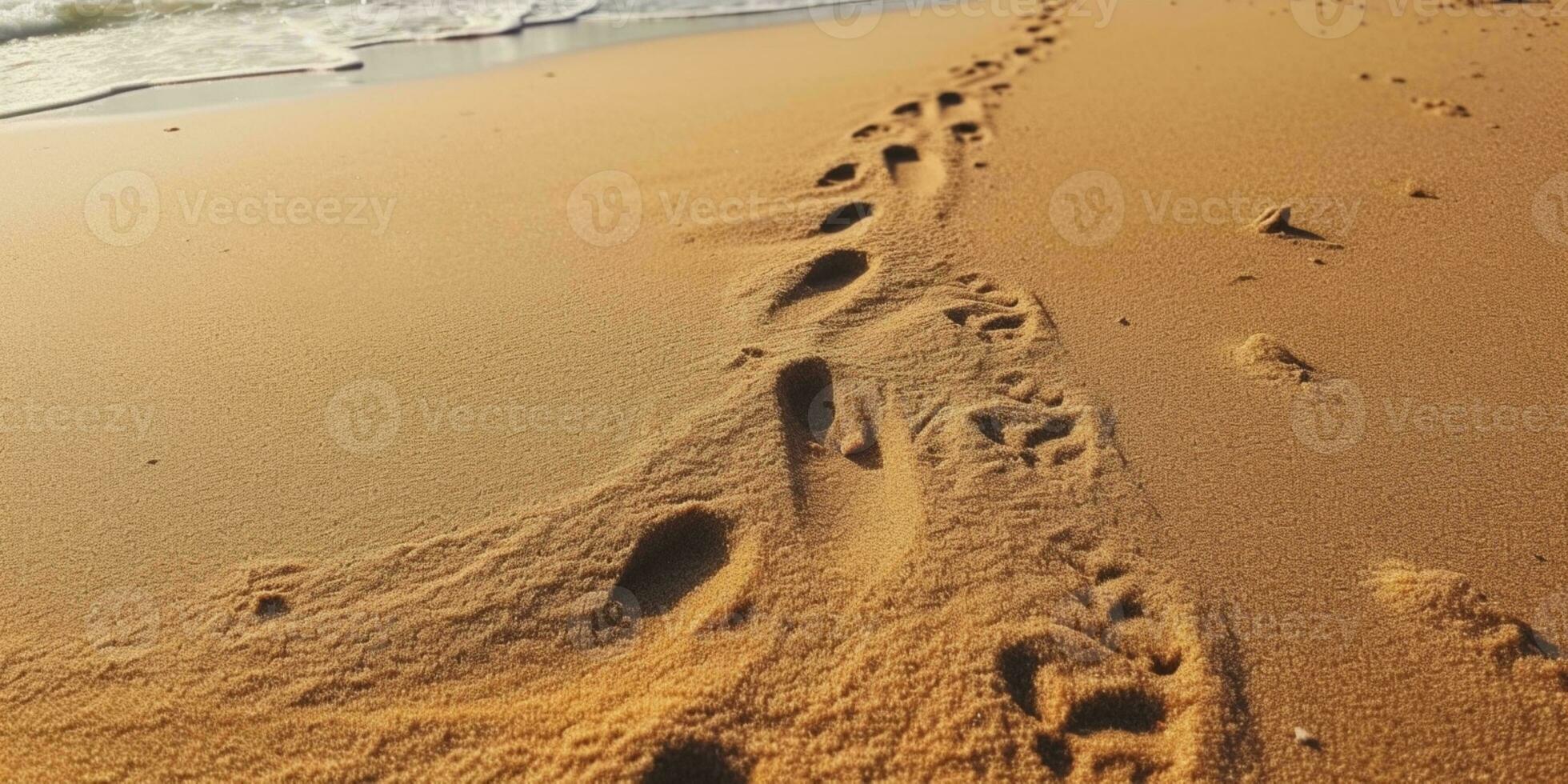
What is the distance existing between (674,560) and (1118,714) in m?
0.87

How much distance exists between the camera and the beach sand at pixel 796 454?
1577mm

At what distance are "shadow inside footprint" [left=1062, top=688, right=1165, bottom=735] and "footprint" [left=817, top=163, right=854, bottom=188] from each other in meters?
2.21

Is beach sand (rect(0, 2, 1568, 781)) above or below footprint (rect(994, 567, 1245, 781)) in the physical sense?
above

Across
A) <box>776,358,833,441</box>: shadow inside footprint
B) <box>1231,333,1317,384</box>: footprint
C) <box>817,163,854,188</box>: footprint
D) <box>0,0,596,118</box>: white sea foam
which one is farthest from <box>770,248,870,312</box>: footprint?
<box>0,0,596,118</box>: white sea foam

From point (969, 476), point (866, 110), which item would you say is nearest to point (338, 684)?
point (969, 476)

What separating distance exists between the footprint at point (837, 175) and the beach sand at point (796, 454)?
0.06 feet

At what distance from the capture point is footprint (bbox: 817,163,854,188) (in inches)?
134

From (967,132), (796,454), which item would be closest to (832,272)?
(796,454)

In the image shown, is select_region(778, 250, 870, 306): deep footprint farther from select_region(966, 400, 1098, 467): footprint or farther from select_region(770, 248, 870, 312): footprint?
select_region(966, 400, 1098, 467): footprint

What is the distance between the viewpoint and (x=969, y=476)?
80.0 inches

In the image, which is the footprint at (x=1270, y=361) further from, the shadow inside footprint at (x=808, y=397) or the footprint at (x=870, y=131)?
the footprint at (x=870, y=131)

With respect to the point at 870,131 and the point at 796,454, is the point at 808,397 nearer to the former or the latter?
the point at 796,454

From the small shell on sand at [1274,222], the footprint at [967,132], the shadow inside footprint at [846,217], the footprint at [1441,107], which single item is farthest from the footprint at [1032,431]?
the footprint at [1441,107]

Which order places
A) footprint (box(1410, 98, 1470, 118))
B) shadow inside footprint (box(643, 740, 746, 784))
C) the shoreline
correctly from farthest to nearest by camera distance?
the shoreline → footprint (box(1410, 98, 1470, 118)) → shadow inside footprint (box(643, 740, 746, 784))
